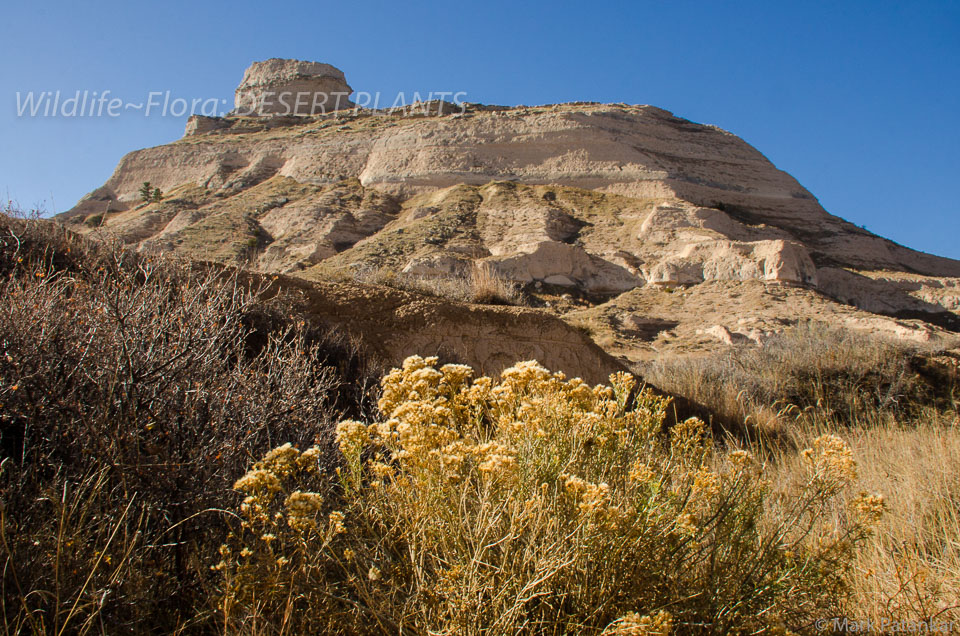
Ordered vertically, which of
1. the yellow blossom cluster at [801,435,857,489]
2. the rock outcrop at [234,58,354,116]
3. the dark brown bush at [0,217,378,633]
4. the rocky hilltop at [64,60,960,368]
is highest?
the rock outcrop at [234,58,354,116]

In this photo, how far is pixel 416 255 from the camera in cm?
2086

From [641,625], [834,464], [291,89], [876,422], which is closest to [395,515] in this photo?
[641,625]

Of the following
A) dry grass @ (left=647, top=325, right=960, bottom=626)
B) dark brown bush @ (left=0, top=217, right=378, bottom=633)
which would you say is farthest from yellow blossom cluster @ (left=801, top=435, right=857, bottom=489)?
dark brown bush @ (left=0, top=217, right=378, bottom=633)

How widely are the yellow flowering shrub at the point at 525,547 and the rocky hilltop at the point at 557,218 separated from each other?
9.73 meters

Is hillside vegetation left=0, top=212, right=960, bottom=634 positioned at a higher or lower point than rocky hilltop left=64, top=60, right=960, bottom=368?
lower

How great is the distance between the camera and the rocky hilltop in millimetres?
17922

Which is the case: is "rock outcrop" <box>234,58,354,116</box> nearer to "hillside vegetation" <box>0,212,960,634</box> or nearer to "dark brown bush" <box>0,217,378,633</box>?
"dark brown bush" <box>0,217,378,633</box>

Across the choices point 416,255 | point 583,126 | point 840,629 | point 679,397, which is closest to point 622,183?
point 583,126

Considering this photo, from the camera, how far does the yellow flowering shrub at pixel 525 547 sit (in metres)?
1.44

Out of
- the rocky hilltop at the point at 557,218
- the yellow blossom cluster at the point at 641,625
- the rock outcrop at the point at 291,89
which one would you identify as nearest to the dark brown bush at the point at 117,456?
the yellow blossom cluster at the point at 641,625

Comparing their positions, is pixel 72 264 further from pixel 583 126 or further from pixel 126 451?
pixel 583 126

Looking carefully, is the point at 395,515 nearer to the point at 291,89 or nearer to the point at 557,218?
the point at 557,218

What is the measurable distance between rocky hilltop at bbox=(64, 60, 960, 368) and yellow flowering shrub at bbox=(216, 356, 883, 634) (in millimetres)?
9729

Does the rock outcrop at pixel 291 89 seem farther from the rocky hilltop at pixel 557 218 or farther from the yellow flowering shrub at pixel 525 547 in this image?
the yellow flowering shrub at pixel 525 547
